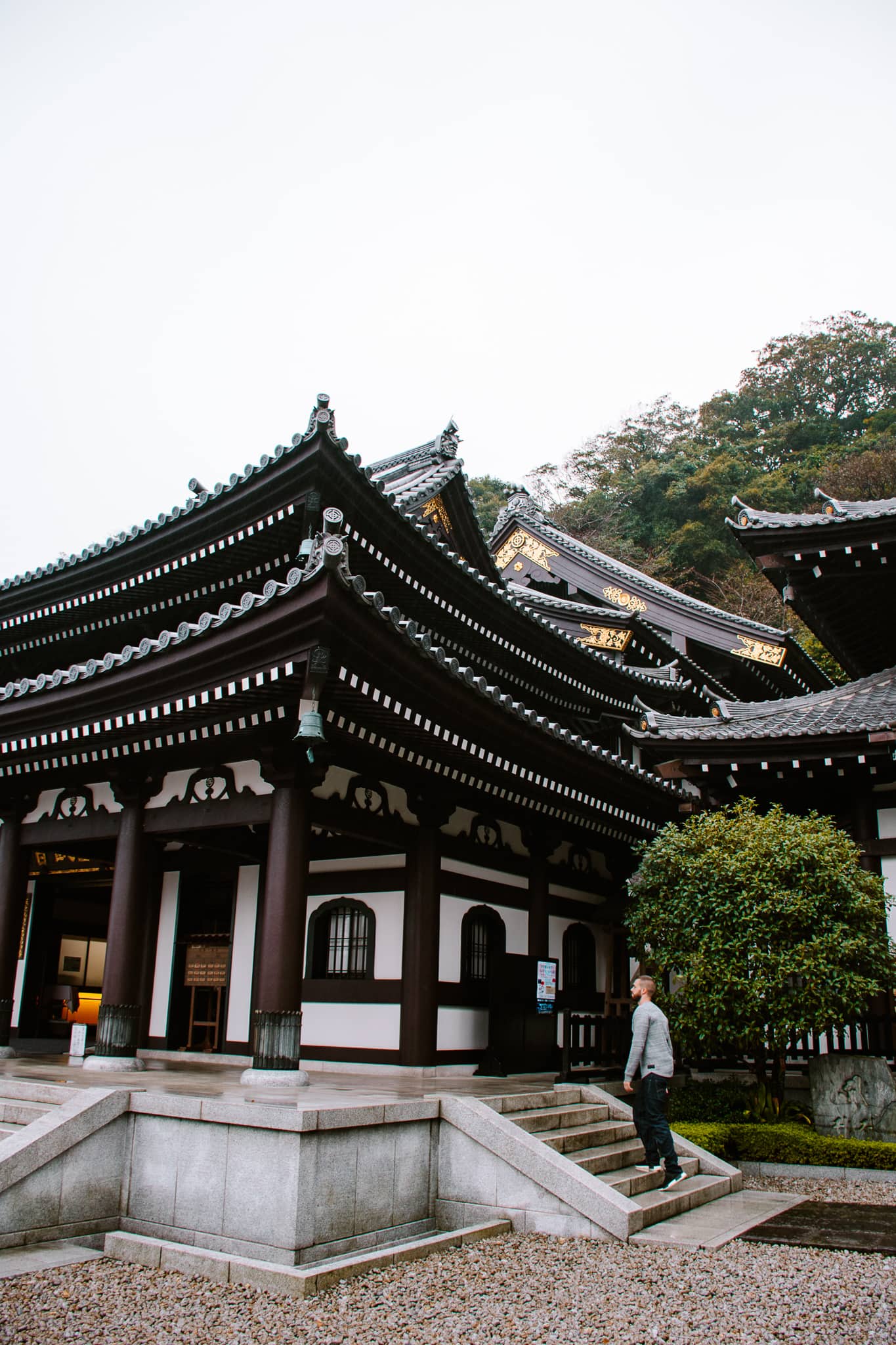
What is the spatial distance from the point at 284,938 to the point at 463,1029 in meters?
4.30

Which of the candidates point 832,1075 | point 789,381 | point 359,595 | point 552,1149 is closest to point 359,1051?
point 552,1149

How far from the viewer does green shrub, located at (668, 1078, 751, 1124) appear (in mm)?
11477

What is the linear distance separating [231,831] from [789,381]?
5344cm

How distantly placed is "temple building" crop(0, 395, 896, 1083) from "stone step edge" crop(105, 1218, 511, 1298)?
220 centimetres

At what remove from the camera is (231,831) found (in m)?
13.5

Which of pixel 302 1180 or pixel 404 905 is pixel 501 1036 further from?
pixel 302 1180

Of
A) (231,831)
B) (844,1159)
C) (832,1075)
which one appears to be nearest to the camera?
(844,1159)

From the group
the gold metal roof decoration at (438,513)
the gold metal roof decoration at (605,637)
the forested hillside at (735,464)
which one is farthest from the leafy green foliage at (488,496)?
the gold metal roof decoration at (438,513)

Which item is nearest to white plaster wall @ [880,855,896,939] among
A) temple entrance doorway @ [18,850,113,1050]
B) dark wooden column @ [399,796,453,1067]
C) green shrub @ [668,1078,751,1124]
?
green shrub @ [668,1078,751,1124]

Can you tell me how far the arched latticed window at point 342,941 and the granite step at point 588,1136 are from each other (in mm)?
3635

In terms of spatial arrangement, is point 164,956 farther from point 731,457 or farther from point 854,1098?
point 731,457

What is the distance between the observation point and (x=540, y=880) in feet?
48.0

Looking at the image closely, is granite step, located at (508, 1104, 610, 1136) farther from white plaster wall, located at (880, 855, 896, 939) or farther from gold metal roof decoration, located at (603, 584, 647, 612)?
gold metal roof decoration, located at (603, 584, 647, 612)

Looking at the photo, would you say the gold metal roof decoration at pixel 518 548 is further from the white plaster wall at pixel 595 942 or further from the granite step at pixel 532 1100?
the granite step at pixel 532 1100
